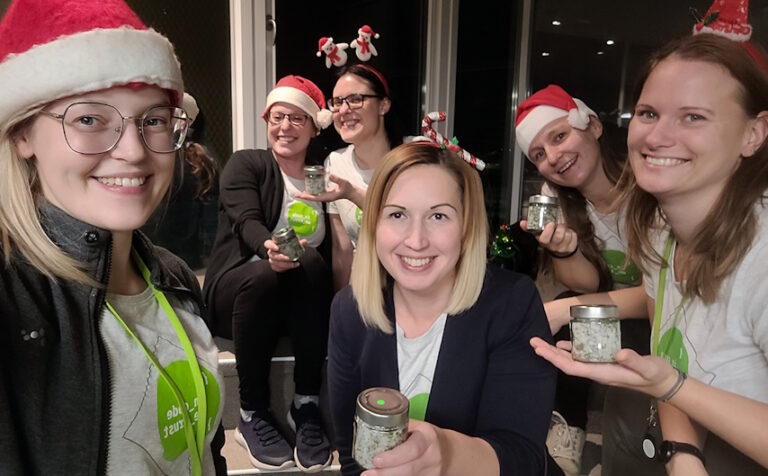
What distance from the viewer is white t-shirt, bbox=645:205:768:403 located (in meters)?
1.17

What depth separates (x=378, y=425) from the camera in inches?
32.1

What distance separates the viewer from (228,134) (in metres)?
2.85

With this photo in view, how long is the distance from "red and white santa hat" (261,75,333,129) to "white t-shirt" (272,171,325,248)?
282 mm

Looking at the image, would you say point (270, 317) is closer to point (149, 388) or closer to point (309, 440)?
point (309, 440)

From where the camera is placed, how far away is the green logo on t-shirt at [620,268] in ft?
6.34

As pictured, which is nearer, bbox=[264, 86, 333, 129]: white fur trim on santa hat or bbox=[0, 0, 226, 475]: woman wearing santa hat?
bbox=[0, 0, 226, 475]: woman wearing santa hat

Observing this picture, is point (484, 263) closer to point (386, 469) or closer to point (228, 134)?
point (386, 469)

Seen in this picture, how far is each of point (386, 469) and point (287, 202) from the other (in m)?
1.51

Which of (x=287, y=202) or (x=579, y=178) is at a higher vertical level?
(x=579, y=178)

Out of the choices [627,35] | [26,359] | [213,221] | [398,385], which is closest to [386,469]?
[398,385]

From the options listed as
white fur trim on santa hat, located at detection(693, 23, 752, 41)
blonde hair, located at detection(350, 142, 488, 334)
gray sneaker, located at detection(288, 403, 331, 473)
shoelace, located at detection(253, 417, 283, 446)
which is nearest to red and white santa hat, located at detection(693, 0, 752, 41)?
white fur trim on santa hat, located at detection(693, 23, 752, 41)

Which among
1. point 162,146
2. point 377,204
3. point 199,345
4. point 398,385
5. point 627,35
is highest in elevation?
point 627,35

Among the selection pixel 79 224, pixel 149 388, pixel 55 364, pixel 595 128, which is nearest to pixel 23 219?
pixel 79 224

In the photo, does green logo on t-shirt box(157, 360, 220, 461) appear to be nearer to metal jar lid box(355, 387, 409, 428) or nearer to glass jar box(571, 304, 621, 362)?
metal jar lid box(355, 387, 409, 428)
